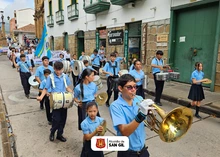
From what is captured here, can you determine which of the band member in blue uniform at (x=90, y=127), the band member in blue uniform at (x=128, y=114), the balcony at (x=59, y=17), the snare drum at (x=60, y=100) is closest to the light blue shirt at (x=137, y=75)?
the snare drum at (x=60, y=100)

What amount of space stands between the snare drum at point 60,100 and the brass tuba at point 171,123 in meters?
2.02

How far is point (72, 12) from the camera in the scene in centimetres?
1659

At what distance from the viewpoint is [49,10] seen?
2214cm

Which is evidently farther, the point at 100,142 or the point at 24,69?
the point at 24,69

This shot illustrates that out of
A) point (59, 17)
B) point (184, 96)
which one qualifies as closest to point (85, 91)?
point (184, 96)

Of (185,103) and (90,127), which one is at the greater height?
(90,127)

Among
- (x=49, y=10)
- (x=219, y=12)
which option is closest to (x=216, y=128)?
(x=219, y=12)

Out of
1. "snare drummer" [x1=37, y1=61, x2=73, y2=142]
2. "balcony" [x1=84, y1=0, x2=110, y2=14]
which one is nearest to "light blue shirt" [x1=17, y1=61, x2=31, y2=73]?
"snare drummer" [x1=37, y1=61, x2=73, y2=142]

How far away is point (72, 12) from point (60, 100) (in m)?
14.6

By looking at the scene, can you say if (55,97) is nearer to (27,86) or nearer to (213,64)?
(27,86)

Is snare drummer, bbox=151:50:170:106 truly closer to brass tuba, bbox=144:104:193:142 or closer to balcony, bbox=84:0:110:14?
brass tuba, bbox=144:104:193:142

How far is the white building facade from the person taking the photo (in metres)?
7.25

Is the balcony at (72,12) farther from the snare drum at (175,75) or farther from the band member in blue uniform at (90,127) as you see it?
the band member in blue uniform at (90,127)

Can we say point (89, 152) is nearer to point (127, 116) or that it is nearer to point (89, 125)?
point (89, 125)
